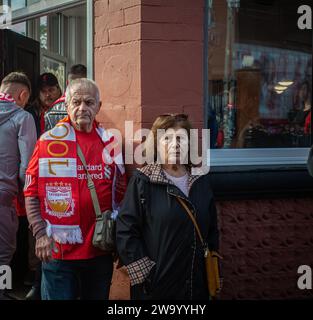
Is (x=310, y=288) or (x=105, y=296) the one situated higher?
(x=105, y=296)

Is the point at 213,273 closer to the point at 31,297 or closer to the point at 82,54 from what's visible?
the point at 31,297

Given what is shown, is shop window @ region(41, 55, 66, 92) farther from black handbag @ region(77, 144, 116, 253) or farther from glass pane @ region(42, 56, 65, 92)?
black handbag @ region(77, 144, 116, 253)

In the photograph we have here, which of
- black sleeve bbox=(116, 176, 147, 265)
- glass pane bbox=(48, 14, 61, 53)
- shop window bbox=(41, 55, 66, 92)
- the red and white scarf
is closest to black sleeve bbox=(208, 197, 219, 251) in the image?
black sleeve bbox=(116, 176, 147, 265)

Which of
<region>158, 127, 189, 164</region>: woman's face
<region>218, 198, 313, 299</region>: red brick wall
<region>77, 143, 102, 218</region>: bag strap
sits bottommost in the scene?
<region>218, 198, 313, 299</region>: red brick wall

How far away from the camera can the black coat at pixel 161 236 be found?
281 centimetres

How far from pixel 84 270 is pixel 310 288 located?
2.25 meters

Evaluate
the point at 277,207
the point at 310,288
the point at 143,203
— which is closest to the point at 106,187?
the point at 143,203

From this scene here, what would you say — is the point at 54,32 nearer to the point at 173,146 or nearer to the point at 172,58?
the point at 172,58

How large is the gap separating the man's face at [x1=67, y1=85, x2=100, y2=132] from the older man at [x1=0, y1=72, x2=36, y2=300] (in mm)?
910

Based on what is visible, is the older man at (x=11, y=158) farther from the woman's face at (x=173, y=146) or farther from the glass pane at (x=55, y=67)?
the glass pane at (x=55, y=67)

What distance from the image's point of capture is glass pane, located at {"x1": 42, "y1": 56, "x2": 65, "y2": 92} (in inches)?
288

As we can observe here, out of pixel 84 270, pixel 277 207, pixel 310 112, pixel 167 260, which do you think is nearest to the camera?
pixel 167 260

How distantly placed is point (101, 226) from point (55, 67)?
5.18 meters

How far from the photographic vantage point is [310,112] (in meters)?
4.81
